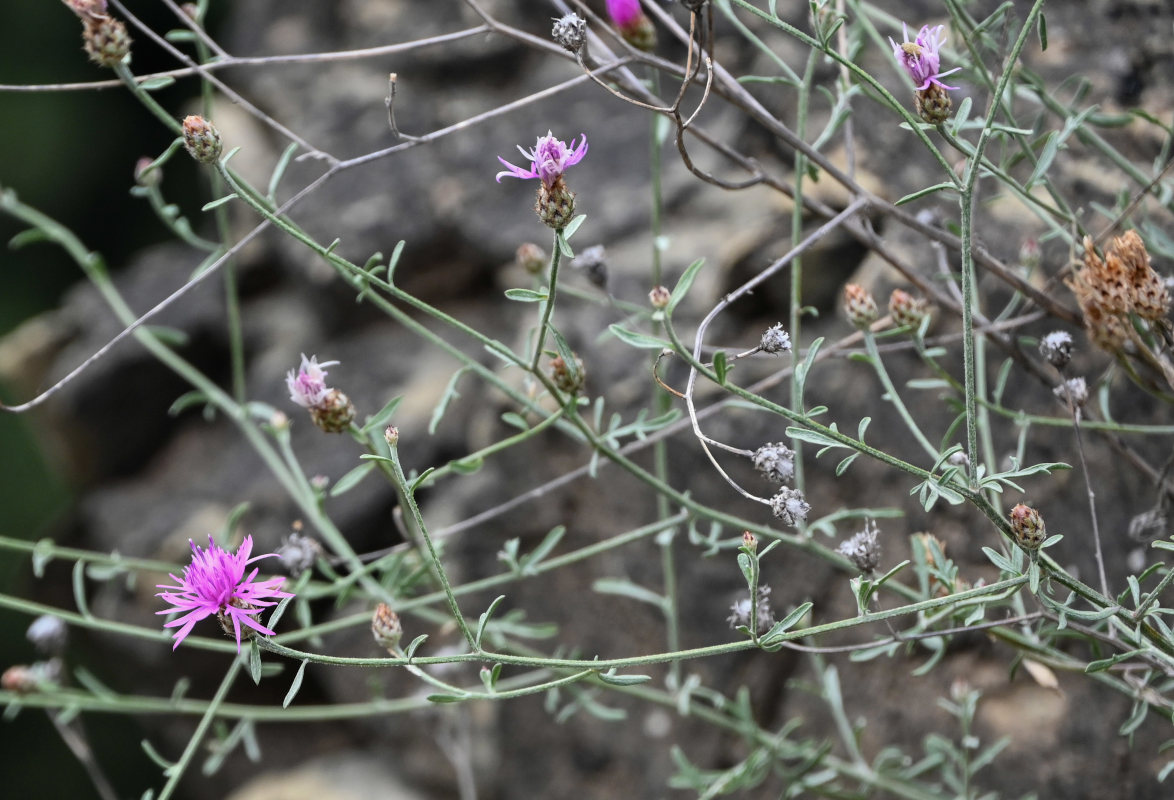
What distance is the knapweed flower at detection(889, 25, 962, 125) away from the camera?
380 mm

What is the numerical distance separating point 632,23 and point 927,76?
182 millimetres

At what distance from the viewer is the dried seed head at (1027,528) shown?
0.39m

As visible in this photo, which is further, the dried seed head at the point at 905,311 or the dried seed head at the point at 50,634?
the dried seed head at the point at 50,634

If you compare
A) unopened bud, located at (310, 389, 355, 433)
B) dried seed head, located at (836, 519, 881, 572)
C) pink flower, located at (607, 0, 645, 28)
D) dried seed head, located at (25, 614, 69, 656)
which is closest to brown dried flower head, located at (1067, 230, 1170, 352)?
dried seed head, located at (836, 519, 881, 572)

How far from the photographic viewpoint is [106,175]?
1673 millimetres

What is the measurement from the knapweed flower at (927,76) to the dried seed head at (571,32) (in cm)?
13

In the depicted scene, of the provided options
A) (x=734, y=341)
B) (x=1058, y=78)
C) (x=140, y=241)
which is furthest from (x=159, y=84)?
(x=140, y=241)

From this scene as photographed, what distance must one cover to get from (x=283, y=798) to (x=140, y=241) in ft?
3.44

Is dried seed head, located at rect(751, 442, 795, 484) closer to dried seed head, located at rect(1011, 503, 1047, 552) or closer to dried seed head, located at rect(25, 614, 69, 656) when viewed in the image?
dried seed head, located at rect(1011, 503, 1047, 552)

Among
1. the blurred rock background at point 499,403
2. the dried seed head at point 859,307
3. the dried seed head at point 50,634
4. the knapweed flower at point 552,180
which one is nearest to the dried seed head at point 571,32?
the knapweed flower at point 552,180

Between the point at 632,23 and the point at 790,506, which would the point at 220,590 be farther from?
the point at 632,23

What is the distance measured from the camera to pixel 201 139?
417 mm

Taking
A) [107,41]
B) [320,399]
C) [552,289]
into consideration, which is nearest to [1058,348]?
[552,289]

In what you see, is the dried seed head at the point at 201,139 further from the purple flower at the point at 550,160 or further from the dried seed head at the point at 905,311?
the dried seed head at the point at 905,311
